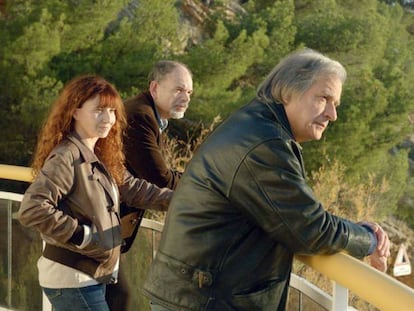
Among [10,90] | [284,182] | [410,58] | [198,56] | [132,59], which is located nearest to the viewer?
[284,182]

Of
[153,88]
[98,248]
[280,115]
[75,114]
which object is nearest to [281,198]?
[280,115]

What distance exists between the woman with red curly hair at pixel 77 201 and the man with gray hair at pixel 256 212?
1.90ft

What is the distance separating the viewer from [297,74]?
2.22m

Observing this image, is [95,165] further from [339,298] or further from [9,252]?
[9,252]

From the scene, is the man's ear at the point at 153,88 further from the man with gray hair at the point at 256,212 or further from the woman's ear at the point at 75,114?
the man with gray hair at the point at 256,212

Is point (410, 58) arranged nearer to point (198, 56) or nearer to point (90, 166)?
point (198, 56)

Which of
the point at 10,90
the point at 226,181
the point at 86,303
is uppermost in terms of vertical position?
the point at 226,181

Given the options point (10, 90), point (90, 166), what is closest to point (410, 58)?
point (10, 90)

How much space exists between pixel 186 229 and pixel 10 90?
12413 mm

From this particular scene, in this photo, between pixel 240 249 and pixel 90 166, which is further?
pixel 90 166

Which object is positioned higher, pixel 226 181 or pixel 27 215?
pixel 226 181

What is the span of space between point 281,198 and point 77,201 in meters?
0.97

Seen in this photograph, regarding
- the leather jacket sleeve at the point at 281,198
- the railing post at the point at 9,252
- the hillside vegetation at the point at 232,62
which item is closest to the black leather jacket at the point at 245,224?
the leather jacket sleeve at the point at 281,198

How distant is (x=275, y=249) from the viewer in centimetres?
215
